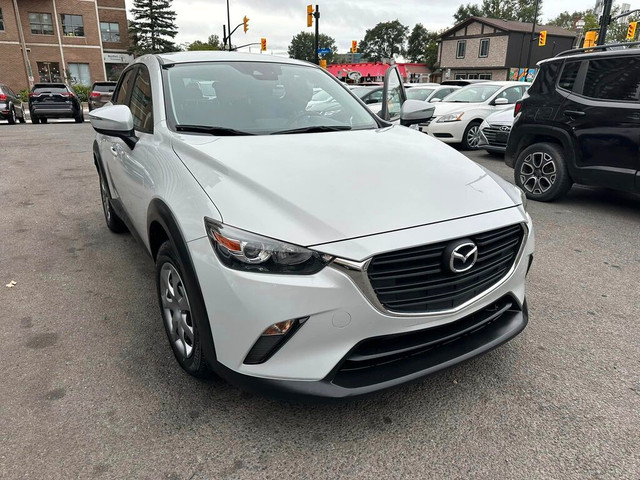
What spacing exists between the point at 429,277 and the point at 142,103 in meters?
2.48

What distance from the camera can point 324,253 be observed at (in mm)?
1849

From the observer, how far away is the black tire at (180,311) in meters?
2.18

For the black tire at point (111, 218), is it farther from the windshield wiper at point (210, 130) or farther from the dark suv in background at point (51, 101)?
the dark suv in background at point (51, 101)

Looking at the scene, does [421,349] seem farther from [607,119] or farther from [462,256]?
[607,119]

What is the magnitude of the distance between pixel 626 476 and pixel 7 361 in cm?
317

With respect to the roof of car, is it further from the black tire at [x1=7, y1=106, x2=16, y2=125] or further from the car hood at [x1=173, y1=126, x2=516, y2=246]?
the black tire at [x1=7, y1=106, x2=16, y2=125]

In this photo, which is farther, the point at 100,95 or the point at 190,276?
the point at 100,95

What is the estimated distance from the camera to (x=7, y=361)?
272 cm

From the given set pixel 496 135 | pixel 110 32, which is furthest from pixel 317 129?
pixel 110 32

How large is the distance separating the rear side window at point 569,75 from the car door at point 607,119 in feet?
0.19

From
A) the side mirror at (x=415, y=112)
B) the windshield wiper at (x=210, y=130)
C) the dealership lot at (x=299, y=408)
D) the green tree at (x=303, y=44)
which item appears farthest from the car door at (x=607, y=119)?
the green tree at (x=303, y=44)

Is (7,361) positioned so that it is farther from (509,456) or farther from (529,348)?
(529,348)

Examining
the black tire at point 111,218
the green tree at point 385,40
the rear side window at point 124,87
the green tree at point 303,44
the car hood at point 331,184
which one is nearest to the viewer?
the car hood at point 331,184

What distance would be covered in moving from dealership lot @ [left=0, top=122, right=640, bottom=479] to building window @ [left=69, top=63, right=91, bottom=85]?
4255 centimetres
